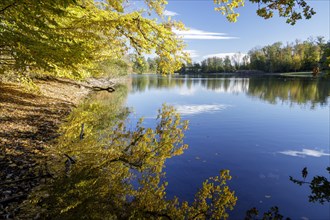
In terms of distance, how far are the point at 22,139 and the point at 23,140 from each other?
0.45 ft

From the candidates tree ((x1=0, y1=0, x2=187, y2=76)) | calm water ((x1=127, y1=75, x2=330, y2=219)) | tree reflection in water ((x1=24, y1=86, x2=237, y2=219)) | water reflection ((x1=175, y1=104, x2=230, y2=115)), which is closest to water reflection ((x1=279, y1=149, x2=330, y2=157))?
calm water ((x1=127, y1=75, x2=330, y2=219))

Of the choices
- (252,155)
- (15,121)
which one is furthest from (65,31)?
(252,155)

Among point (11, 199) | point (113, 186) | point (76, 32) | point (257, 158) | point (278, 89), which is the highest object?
point (76, 32)

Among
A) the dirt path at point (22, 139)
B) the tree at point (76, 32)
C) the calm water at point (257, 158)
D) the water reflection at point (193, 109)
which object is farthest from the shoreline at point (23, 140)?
the water reflection at point (193, 109)

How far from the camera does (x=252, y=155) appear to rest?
13234 millimetres

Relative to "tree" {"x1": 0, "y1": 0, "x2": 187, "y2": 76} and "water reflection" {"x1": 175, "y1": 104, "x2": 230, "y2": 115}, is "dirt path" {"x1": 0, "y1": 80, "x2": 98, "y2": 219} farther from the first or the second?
"water reflection" {"x1": 175, "y1": 104, "x2": 230, "y2": 115}

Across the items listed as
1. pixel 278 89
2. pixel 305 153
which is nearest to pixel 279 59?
pixel 278 89

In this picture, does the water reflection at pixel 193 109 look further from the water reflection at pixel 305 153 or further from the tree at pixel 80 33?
the tree at pixel 80 33

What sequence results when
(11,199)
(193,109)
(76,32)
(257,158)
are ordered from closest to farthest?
(11,199)
(76,32)
(257,158)
(193,109)

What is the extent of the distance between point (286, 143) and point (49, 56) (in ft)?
46.4

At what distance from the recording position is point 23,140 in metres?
10.5

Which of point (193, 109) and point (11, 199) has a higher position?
point (193, 109)

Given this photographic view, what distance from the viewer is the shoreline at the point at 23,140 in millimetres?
6809

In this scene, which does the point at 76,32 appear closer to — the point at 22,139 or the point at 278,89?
the point at 22,139
